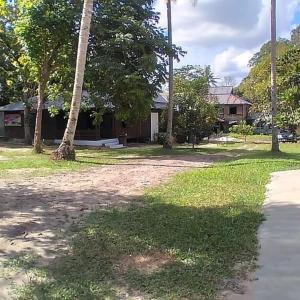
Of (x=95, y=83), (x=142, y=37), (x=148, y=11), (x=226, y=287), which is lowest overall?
(x=226, y=287)

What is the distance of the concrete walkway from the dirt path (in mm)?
2521

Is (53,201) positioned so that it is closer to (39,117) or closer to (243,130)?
(39,117)

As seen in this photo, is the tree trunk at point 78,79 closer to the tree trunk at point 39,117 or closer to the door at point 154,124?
the tree trunk at point 39,117

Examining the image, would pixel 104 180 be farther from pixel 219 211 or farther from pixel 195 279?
pixel 195 279

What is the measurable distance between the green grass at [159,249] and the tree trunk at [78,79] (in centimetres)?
793

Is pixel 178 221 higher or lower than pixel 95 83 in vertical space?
lower

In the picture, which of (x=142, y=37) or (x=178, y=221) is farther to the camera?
(x=142, y=37)

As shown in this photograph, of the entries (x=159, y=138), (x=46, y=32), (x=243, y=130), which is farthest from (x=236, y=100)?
(x=46, y=32)

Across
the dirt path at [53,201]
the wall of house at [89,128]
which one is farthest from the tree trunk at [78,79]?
the wall of house at [89,128]

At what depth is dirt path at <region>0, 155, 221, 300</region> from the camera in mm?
6129

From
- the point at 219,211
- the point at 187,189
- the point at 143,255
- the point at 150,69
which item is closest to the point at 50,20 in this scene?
the point at 150,69

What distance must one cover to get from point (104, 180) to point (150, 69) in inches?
382

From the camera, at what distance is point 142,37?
70.9 feet

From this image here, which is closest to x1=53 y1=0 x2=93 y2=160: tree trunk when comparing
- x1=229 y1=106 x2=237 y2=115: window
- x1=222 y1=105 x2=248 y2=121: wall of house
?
x1=222 y1=105 x2=248 y2=121: wall of house
